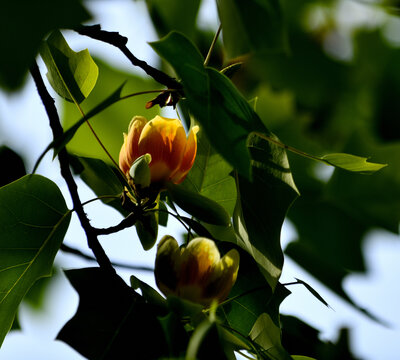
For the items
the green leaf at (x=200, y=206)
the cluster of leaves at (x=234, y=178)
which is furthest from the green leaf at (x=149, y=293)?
the green leaf at (x=200, y=206)

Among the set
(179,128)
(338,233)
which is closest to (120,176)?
(179,128)

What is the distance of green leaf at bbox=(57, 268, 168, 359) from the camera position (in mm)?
650

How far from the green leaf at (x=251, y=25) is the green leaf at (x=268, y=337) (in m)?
0.42

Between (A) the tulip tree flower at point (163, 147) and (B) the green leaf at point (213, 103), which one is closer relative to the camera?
(B) the green leaf at point (213, 103)

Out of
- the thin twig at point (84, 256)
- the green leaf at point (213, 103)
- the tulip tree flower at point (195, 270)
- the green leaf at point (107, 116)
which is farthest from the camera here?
the thin twig at point (84, 256)

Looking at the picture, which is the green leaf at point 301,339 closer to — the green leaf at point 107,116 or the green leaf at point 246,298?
the green leaf at point 246,298

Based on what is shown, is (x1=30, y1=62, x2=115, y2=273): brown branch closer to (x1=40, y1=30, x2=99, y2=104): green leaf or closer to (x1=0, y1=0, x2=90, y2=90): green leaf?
(x1=40, y1=30, x2=99, y2=104): green leaf

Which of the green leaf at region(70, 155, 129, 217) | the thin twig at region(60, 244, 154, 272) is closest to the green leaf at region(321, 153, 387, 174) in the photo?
the green leaf at region(70, 155, 129, 217)

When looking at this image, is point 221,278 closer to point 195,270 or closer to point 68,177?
point 195,270

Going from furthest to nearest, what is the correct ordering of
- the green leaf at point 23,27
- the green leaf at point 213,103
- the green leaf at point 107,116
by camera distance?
the green leaf at point 107,116 < the green leaf at point 213,103 < the green leaf at point 23,27

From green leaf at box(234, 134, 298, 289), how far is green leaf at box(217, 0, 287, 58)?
0.28 metres

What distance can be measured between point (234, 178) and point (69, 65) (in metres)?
0.29

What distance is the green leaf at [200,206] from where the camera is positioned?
0.67 meters

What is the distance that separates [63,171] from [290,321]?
509 mm
